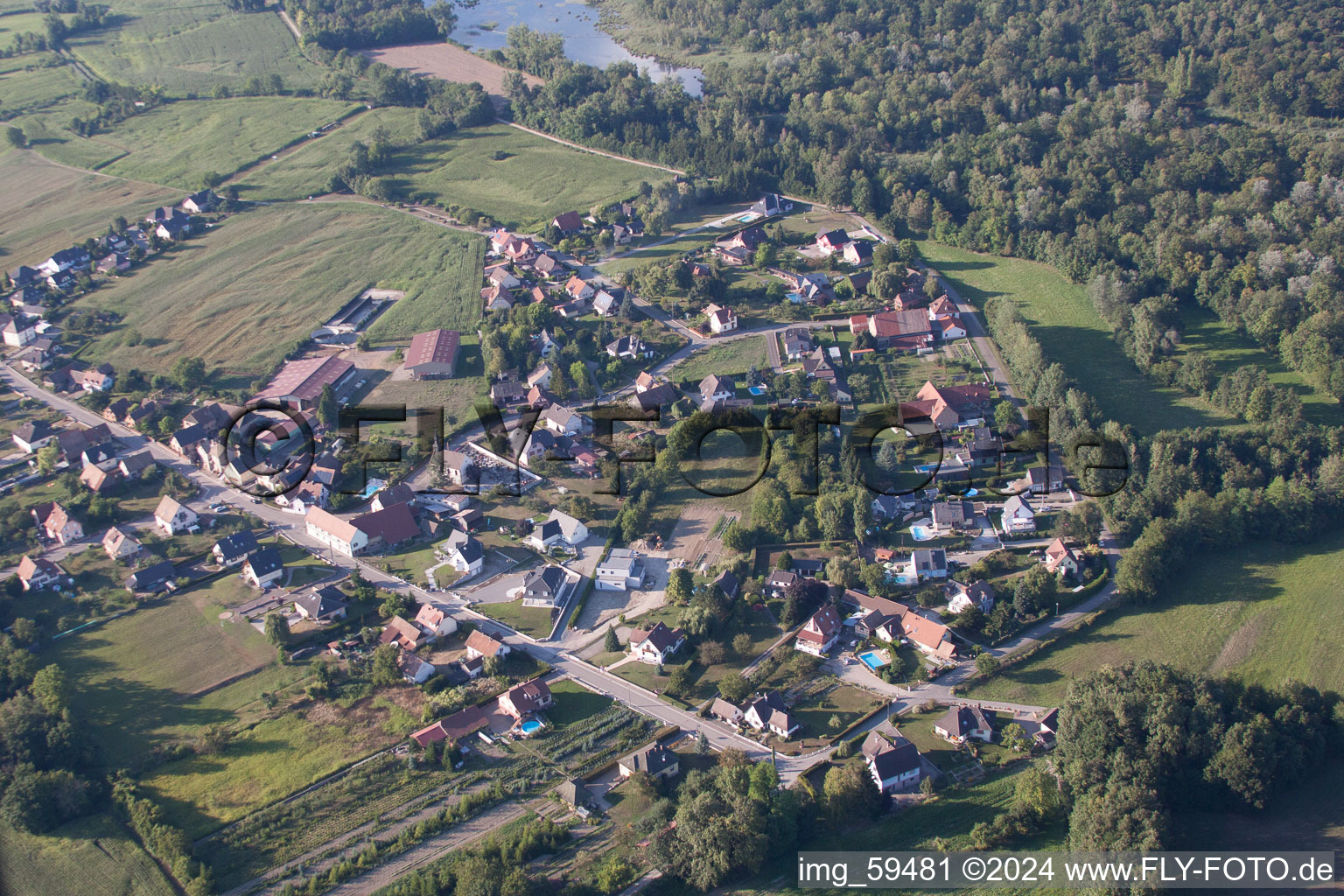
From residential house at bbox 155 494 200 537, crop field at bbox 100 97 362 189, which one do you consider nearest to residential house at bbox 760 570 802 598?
residential house at bbox 155 494 200 537

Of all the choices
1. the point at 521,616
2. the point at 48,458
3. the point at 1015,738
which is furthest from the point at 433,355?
the point at 1015,738

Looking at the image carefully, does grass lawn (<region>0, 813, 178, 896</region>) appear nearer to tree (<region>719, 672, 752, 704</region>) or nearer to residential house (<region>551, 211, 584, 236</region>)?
tree (<region>719, 672, 752, 704</region>)

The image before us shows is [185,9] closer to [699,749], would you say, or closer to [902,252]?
[902,252]

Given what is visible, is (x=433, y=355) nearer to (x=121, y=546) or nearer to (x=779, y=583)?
(x=121, y=546)

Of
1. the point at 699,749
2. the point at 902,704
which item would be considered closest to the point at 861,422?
the point at 902,704

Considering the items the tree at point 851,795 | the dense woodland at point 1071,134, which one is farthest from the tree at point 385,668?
the dense woodland at point 1071,134

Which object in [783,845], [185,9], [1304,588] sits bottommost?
[783,845]
